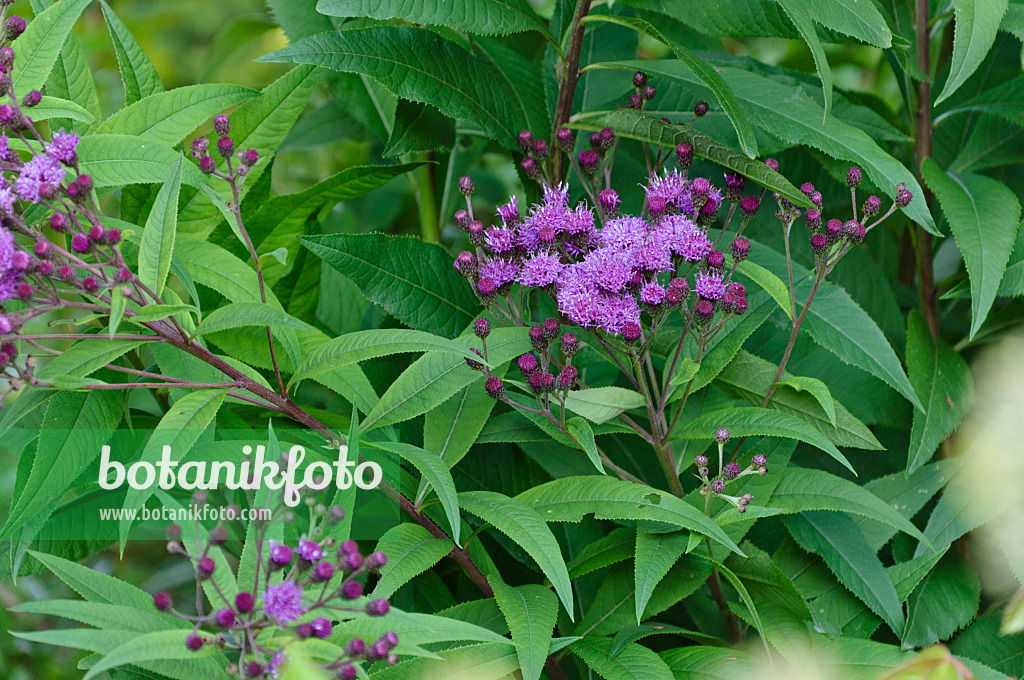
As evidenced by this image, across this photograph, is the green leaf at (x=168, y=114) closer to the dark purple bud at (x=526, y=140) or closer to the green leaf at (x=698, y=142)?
the dark purple bud at (x=526, y=140)

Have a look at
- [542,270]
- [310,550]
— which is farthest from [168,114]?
[310,550]

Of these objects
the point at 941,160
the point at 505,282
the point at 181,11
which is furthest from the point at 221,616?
the point at 181,11

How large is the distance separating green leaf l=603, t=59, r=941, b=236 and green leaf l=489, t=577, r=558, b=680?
0.48 meters

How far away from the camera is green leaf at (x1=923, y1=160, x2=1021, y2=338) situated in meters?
0.96

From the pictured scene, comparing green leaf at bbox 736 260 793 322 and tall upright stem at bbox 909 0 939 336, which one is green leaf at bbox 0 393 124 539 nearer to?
green leaf at bbox 736 260 793 322

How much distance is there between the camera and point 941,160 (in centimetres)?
127

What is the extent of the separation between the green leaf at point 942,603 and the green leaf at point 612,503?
0.28 m

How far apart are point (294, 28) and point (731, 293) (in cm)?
79

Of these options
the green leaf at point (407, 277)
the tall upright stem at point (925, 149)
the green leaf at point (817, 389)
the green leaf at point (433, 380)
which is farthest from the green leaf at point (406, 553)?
the tall upright stem at point (925, 149)

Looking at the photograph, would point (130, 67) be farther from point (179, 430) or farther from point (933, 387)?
point (933, 387)

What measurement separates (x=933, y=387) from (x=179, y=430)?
2.83 ft

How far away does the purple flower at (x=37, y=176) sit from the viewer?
28.2 inches

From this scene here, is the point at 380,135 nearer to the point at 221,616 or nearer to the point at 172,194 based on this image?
the point at 172,194

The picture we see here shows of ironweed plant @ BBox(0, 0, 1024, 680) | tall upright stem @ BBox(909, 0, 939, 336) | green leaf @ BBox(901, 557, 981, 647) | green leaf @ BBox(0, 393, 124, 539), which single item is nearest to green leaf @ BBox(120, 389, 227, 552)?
ironweed plant @ BBox(0, 0, 1024, 680)
